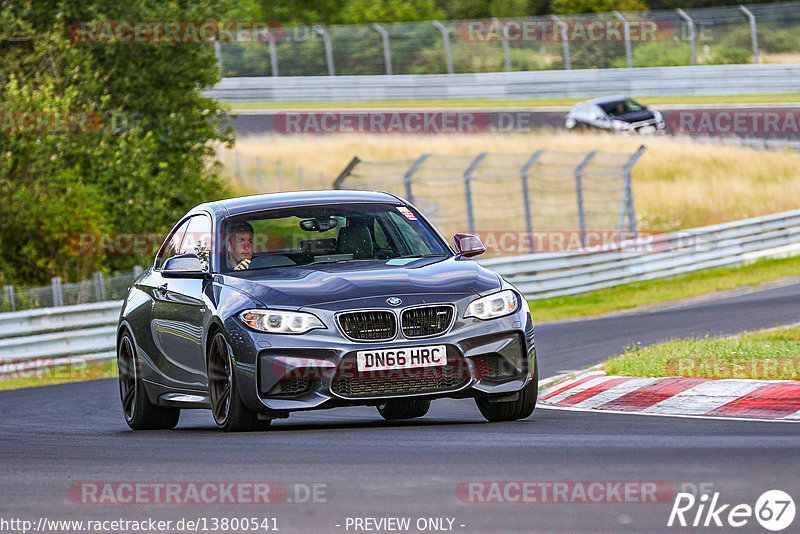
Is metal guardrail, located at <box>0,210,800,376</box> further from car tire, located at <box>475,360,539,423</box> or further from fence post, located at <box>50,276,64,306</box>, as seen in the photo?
car tire, located at <box>475,360,539,423</box>

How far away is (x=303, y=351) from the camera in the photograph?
313 inches

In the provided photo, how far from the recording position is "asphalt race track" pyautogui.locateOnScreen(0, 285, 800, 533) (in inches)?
215

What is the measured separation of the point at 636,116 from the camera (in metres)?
40.2

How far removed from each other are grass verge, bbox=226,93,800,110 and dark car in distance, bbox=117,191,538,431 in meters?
33.6

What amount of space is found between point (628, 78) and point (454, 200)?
1122 cm

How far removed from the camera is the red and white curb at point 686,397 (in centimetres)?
870

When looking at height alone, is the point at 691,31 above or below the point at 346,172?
below

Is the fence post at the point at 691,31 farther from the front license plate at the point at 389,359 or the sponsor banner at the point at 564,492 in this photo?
the sponsor banner at the point at 564,492

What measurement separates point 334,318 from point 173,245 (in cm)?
279

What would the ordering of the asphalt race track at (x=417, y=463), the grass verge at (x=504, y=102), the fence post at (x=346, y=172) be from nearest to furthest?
the asphalt race track at (x=417, y=463)
the fence post at (x=346, y=172)
the grass verge at (x=504, y=102)

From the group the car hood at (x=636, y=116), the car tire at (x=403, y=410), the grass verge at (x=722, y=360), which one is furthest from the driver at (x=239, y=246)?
the car hood at (x=636, y=116)

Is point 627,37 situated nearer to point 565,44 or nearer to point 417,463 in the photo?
point 565,44

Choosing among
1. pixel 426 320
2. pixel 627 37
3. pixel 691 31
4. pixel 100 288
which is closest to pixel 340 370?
pixel 426 320

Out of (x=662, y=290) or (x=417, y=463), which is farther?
(x=662, y=290)
